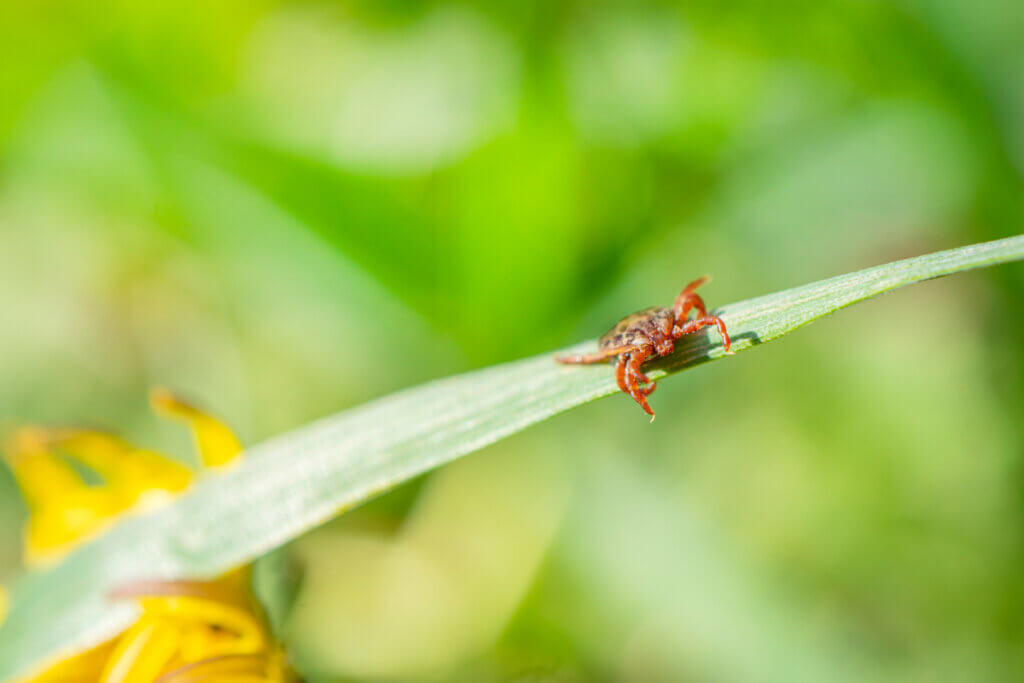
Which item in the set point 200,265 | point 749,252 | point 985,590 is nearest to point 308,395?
point 200,265

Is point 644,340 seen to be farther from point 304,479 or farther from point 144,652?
point 144,652

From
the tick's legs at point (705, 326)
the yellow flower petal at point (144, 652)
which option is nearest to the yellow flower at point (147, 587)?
the yellow flower petal at point (144, 652)

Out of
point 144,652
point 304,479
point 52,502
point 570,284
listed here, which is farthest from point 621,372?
point 570,284

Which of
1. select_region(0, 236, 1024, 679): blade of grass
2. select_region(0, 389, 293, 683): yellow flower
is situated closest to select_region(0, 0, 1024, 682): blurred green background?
select_region(0, 389, 293, 683): yellow flower

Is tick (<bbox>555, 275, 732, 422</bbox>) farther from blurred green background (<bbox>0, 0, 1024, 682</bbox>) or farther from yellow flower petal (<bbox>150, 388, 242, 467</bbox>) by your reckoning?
blurred green background (<bbox>0, 0, 1024, 682</bbox>)

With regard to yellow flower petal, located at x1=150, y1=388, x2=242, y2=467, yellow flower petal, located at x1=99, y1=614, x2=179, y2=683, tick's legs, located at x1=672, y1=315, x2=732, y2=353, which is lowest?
yellow flower petal, located at x1=99, y1=614, x2=179, y2=683

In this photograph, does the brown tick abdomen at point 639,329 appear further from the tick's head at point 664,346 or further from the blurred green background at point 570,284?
the blurred green background at point 570,284

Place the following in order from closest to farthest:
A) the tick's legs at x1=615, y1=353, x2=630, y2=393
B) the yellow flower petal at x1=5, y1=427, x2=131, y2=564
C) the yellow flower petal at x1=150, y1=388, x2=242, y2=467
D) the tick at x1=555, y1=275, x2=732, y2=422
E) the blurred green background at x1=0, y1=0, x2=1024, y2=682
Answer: the tick's legs at x1=615, y1=353, x2=630, y2=393, the tick at x1=555, y1=275, x2=732, y2=422, the yellow flower petal at x1=150, y1=388, x2=242, y2=467, the yellow flower petal at x1=5, y1=427, x2=131, y2=564, the blurred green background at x1=0, y1=0, x2=1024, y2=682
